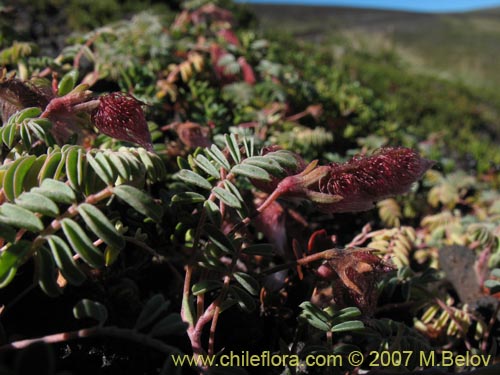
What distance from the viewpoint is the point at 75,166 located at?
887 millimetres

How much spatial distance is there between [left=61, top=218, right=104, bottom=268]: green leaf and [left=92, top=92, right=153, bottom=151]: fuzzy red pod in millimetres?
314

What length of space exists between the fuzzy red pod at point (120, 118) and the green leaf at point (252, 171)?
246 millimetres

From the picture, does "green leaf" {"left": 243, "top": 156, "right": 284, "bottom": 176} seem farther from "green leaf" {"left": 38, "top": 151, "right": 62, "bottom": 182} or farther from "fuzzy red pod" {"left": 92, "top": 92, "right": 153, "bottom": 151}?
"green leaf" {"left": 38, "top": 151, "right": 62, "bottom": 182}

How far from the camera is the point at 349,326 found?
0.98m

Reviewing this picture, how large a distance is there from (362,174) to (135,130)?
533 mm

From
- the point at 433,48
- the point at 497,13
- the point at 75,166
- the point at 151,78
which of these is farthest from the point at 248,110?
the point at 497,13

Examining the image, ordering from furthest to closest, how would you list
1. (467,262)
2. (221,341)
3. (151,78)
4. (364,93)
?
(364,93) < (151,78) < (467,262) < (221,341)

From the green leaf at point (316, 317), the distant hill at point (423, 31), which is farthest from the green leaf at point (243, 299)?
the distant hill at point (423, 31)

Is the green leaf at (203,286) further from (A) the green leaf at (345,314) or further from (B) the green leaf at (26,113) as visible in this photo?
(B) the green leaf at (26,113)

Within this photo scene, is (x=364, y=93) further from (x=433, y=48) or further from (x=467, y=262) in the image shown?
(x=433, y=48)

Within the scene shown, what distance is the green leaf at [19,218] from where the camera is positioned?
77cm

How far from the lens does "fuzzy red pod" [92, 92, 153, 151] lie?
1036mm

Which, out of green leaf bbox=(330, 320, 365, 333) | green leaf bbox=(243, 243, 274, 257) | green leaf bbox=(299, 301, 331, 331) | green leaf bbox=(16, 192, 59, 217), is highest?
green leaf bbox=(16, 192, 59, 217)

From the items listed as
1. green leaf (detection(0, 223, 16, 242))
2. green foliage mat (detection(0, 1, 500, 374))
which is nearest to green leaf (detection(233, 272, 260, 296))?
green foliage mat (detection(0, 1, 500, 374))
